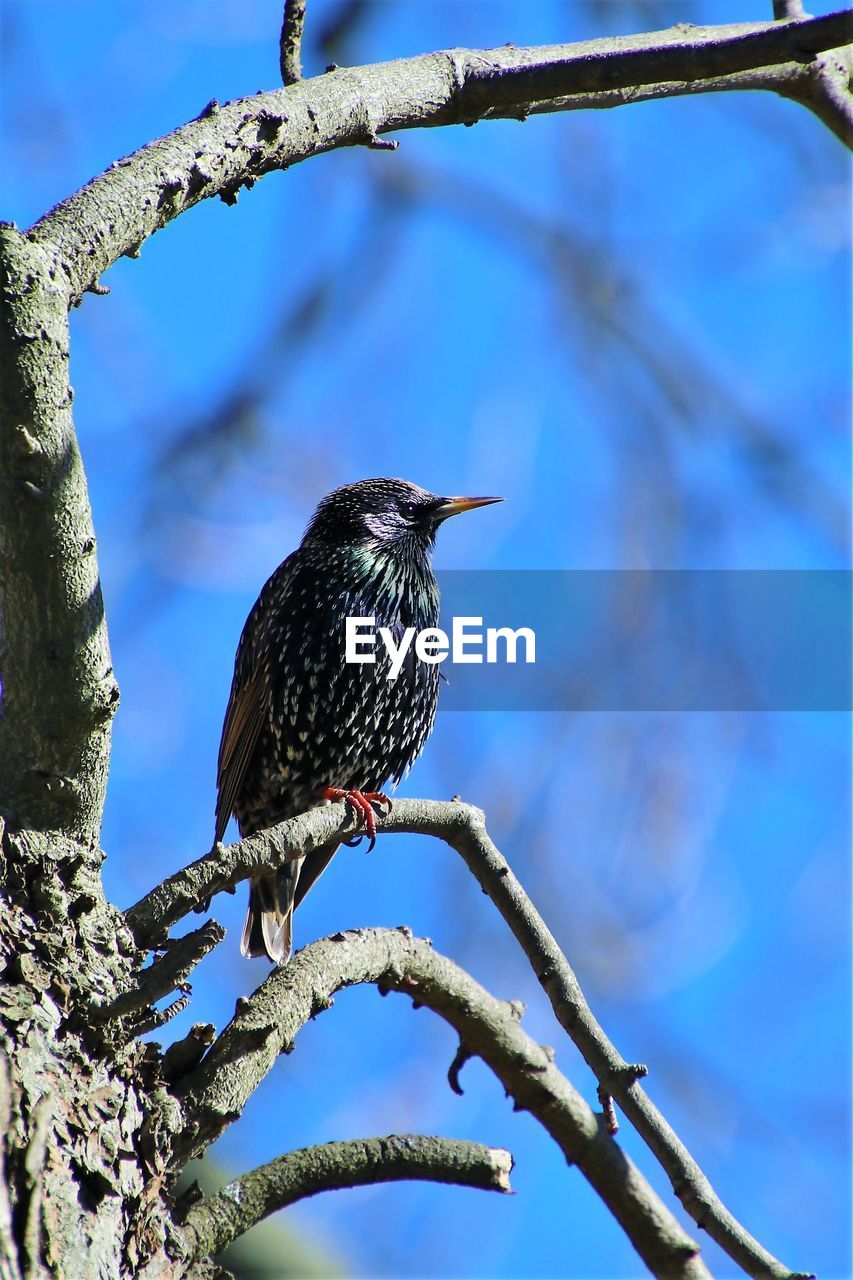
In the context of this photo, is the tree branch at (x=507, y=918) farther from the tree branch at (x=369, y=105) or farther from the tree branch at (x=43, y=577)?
the tree branch at (x=369, y=105)

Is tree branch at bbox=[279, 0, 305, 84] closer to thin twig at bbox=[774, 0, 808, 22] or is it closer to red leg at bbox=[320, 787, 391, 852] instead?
thin twig at bbox=[774, 0, 808, 22]

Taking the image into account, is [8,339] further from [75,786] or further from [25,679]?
[75,786]

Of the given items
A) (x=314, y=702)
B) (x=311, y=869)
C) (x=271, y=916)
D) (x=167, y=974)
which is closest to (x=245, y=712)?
(x=314, y=702)

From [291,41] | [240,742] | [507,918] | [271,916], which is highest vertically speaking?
[291,41]

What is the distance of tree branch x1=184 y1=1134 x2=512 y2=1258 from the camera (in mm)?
2240

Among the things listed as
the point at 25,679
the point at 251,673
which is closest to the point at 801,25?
the point at 25,679

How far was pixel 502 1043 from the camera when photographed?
119 inches

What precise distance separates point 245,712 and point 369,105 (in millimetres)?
2214

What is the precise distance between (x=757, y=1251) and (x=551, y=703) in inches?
151

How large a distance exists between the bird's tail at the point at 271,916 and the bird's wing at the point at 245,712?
8.8 inches

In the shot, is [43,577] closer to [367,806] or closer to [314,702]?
[367,806]

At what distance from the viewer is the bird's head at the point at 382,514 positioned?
15.1ft

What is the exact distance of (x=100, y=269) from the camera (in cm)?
213

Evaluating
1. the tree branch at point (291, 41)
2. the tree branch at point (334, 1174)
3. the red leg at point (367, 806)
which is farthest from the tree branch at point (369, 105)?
the tree branch at point (334, 1174)
